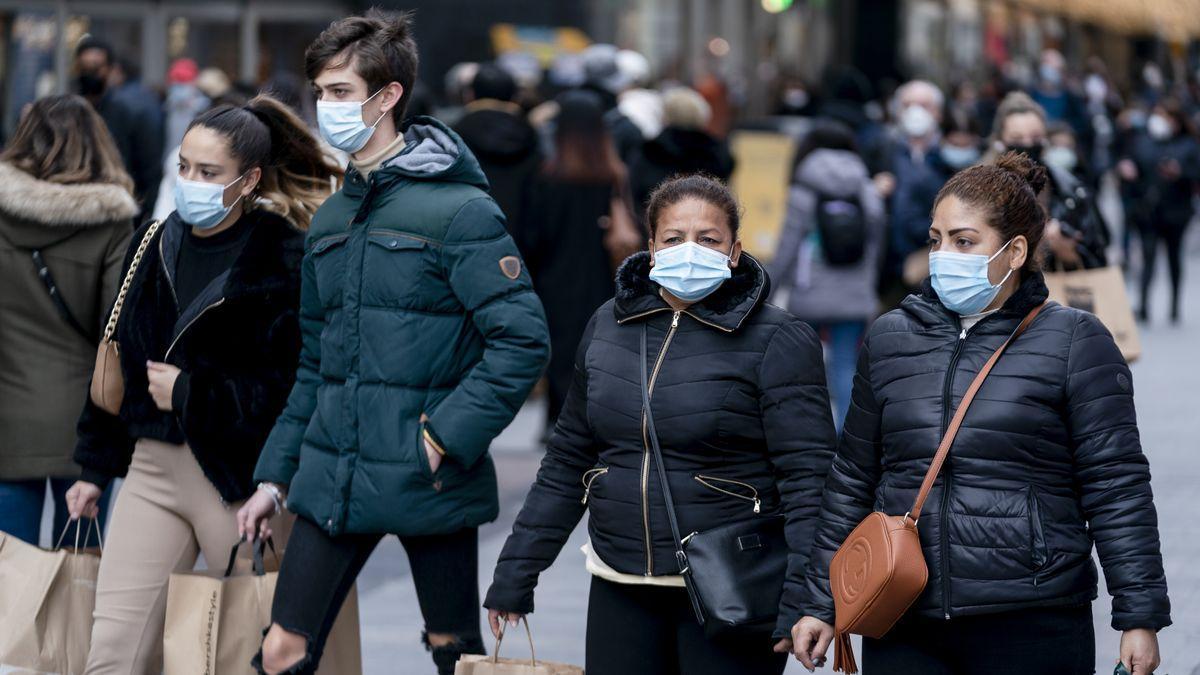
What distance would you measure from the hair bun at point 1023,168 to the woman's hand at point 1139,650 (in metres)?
0.97

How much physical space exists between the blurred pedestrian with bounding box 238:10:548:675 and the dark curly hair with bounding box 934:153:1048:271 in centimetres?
107

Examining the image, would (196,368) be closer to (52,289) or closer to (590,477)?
(52,289)

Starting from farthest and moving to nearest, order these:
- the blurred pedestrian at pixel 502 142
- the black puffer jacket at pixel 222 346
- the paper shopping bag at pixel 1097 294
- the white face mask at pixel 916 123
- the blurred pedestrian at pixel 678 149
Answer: the white face mask at pixel 916 123 < the blurred pedestrian at pixel 678 149 < the blurred pedestrian at pixel 502 142 < the paper shopping bag at pixel 1097 294 < the black puffer jacket at pixel 222 346

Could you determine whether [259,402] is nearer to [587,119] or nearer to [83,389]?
[83,389]

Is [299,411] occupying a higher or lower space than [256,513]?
higher

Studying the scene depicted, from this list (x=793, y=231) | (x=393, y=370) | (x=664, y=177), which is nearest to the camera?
(x=393, y=370)

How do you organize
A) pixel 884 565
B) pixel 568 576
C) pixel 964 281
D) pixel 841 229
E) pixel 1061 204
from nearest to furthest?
pixel 884 565
pixel 964 281
pixel 1061 204
pixel 568 576
pixel 841 229

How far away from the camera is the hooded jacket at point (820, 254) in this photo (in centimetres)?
965

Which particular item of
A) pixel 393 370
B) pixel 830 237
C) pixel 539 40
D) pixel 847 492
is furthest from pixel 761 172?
pixel 847 492

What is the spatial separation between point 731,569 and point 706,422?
0.31 m

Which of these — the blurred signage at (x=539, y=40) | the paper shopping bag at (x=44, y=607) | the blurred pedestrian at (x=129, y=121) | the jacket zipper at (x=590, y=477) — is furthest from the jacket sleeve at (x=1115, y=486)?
the blurred signage at (x=539, y=40)

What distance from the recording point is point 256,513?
4707mm

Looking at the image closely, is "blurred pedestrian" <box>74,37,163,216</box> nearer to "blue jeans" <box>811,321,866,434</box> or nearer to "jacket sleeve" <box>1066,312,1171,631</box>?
"blue jeans" <box>811,321,866,434</box>

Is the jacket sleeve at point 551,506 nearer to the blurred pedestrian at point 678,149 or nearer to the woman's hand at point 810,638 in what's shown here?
the woman's hand at point 810,638
